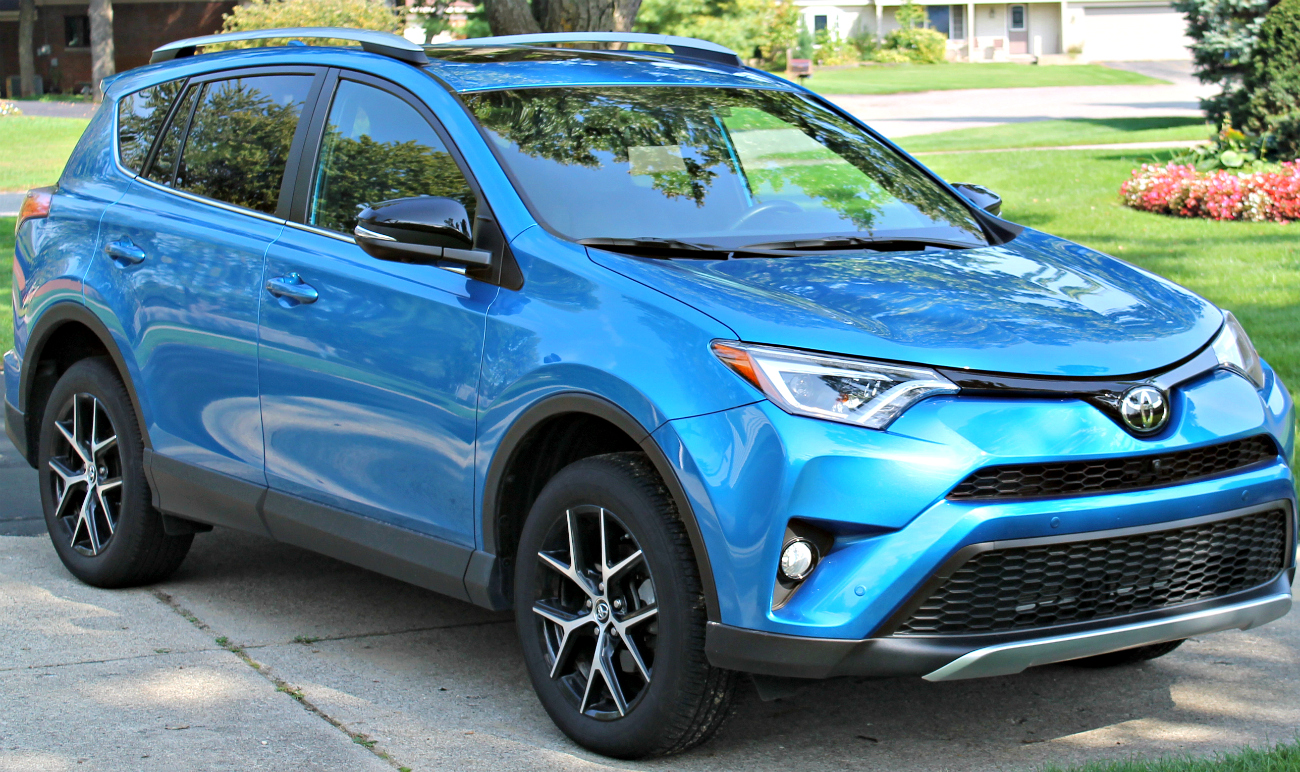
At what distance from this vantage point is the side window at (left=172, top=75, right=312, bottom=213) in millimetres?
4980

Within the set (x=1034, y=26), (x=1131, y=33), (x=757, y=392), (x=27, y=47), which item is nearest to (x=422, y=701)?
(x=757, y=392)

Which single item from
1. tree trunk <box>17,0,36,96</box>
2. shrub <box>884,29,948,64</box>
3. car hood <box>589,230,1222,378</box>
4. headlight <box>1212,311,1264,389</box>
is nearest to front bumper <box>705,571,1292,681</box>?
car hood <box>589,230,1222,378</box>

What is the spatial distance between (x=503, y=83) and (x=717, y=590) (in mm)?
1932

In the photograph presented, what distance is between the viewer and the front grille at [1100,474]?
11.2ft

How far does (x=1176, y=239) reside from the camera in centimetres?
1343

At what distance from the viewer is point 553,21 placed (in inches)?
507

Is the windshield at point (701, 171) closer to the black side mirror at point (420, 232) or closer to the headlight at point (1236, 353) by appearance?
the black side mirror at point (420, 232)

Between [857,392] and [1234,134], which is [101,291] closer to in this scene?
[857,392]

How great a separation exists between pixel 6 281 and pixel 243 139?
896 cm

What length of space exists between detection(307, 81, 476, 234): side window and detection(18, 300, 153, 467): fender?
43.2 inches

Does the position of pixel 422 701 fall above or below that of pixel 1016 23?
below

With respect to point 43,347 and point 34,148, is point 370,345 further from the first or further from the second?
point 34,148

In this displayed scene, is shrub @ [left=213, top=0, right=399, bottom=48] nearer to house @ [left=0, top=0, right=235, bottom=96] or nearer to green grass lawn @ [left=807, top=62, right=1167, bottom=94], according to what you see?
house @ [left=0, top=0, right=235, bottom=96]

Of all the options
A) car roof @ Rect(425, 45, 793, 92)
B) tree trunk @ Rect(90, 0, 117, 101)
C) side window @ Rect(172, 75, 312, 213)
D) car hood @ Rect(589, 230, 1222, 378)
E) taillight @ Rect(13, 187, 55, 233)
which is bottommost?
car hood @ Rect(589, 230, 1222, 378)
